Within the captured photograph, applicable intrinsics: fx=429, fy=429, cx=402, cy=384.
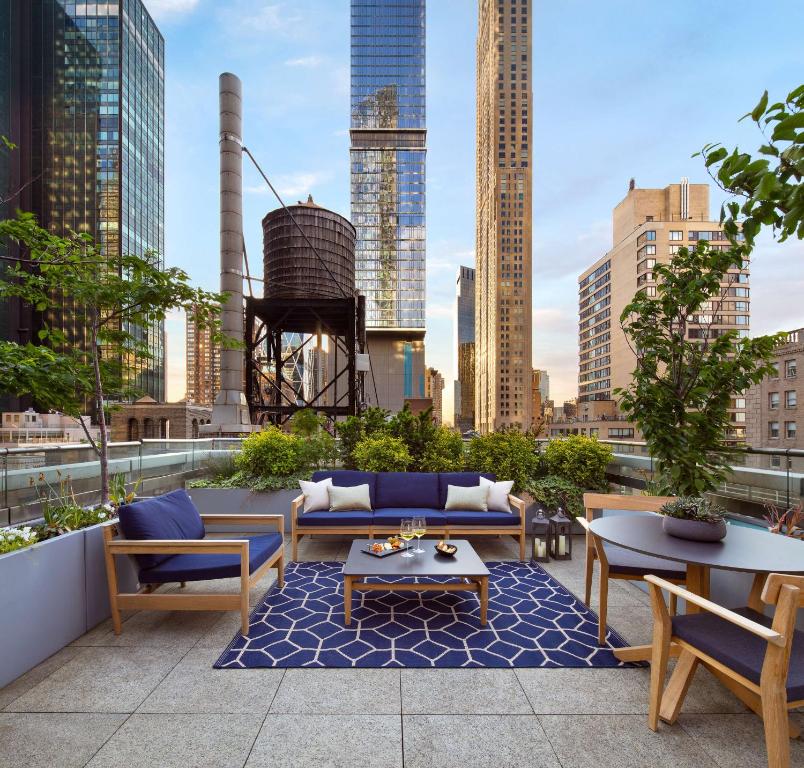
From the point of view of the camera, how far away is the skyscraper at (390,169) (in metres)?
35.2

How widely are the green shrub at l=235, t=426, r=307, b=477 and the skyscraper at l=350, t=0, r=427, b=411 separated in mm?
27086

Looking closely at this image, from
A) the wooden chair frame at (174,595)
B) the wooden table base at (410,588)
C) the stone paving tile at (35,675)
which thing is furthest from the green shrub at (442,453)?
the stone paving tile at (35,675)

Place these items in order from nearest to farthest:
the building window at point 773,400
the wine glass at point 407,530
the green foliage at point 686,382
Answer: the wine glass at point 407,530 → the green foliage at point 686,382 → the building window at point 773,400

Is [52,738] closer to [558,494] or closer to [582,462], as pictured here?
[558,494]

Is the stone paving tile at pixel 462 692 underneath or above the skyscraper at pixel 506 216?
underneath

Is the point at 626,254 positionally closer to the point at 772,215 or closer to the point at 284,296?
the point at 284,296

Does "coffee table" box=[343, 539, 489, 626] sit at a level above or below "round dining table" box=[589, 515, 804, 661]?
below

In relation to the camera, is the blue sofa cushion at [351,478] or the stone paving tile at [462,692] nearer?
the stone paving tile at [462,692]

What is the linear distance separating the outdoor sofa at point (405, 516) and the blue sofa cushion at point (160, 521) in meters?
1.31

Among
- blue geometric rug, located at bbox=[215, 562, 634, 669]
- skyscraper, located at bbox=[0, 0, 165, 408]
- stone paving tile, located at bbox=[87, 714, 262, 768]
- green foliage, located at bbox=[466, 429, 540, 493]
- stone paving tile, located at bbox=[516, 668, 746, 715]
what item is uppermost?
skyscraper, located at bbox=[0, 0, 165, 408]

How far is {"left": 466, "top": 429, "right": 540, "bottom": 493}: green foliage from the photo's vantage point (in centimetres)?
648

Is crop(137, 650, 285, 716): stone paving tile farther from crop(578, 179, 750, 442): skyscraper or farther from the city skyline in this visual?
crop(578, 179, 750, 442): skyscraper

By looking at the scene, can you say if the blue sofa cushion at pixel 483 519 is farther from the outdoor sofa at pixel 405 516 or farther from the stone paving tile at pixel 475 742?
the stone paving tile at pixel 475 742

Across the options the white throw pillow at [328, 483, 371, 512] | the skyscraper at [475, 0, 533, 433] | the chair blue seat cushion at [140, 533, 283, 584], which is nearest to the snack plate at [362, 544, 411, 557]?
the chair blue seat cushion at [140, 533, 283, 584]
